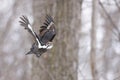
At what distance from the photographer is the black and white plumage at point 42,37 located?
1679 millimetres

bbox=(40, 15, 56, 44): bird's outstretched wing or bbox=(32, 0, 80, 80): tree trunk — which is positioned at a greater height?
bbox=(40, 15, 56, 44): bird's outstretched wing

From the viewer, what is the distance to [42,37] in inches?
68.3

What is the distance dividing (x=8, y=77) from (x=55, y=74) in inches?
119

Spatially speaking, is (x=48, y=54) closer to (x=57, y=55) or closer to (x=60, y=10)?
(x=57, y=55)

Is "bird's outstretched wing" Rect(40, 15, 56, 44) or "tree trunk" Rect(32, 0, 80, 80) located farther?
"tree trunk" Rect(32, 0, 80, 80)

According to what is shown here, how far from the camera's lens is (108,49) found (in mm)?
9258

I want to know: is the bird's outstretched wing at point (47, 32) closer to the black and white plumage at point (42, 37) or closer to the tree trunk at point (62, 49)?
the black and white plumage at point (42, 37)

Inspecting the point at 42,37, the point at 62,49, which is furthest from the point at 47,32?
the point at 62,49

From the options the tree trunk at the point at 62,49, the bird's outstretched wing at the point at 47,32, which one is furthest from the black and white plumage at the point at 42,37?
the tree trunk at the point at 62,49

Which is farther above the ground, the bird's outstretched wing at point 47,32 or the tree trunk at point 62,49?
the bird's outstretched wing at point 47,32

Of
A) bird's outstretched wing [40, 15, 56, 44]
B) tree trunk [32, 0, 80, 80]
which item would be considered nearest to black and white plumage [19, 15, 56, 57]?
bird's outstretched wing [40, 15, 56, 44]

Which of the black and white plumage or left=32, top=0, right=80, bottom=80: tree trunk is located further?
left=32, top=0, right=80, bottom=80: tree trunk

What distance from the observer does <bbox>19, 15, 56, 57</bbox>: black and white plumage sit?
1679 millimetres

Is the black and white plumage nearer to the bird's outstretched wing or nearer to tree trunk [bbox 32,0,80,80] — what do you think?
the bird's outstretched wing
